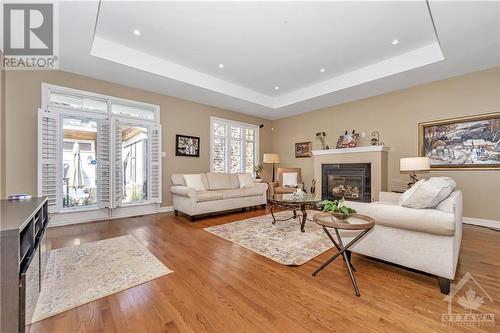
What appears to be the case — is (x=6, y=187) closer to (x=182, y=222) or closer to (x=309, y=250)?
(x=182, y=222)

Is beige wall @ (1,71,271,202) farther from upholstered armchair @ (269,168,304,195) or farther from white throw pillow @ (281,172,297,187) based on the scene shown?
white throw pillow @ (281,172,297,187)

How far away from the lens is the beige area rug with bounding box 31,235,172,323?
172cm

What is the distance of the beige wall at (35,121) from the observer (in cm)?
357

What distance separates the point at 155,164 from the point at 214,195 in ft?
5.57

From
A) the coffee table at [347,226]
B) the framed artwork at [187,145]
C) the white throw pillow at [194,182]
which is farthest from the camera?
the framed artwork at [187,145]

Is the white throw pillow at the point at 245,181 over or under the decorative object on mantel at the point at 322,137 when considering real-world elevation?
under

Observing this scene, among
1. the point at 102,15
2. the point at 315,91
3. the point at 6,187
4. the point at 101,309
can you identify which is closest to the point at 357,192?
the point at 315,91

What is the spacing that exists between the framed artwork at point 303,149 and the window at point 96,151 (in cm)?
429

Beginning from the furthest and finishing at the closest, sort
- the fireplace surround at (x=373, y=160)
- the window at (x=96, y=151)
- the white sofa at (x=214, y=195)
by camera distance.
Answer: the fireplace surround at (x=373, y=160) < the white sofa at (x=214, y=195) < the window at (x=96, y=151)

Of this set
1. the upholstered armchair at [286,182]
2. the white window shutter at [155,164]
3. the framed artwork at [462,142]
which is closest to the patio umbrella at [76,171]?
the white window shutter at [155,164]

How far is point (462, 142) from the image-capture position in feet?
13.7

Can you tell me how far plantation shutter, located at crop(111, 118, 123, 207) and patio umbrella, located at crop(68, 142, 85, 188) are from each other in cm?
60

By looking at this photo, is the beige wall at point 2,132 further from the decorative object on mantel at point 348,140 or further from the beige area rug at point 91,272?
the decorative object on mantel at point 348,140

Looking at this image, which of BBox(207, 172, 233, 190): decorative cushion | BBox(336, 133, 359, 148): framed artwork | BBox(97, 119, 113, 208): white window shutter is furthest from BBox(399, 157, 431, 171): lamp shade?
BBox(97, 119, 113, 208): white window shutter
